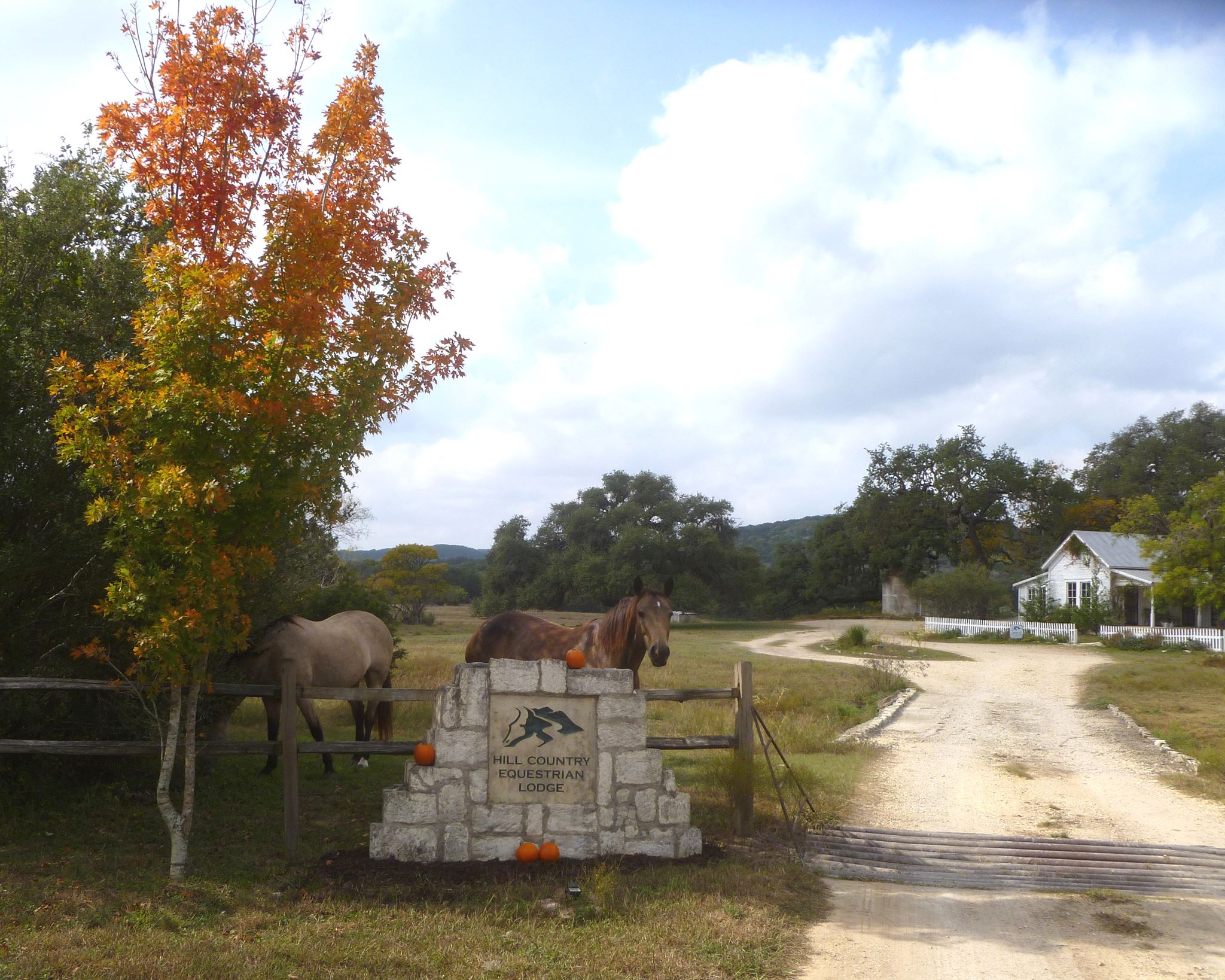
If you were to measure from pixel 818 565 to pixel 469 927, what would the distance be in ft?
214

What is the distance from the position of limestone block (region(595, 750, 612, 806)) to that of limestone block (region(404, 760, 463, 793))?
105cm

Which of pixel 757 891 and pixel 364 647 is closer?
pixel 757 891

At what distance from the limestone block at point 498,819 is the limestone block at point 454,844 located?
11 centimetres

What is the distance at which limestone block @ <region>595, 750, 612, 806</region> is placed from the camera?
6.94 metres

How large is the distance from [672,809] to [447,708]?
74.0 inches

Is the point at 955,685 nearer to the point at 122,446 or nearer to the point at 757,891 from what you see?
the point at 757,891

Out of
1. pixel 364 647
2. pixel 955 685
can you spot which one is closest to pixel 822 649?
pixel 955 685

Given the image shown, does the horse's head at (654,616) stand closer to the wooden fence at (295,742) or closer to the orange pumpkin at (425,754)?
the wooden fence at (295,742)

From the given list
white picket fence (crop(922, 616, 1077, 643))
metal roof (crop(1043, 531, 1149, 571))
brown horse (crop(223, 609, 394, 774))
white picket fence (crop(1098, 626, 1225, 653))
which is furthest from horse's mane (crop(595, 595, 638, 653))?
metal roof (crop(1043, 531, 1149, 571))

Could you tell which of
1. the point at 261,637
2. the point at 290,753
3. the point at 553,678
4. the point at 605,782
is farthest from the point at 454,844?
the point at 261,637

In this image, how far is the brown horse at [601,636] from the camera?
7.95 meters

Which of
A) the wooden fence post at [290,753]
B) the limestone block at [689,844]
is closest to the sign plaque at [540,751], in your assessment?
the limestone block at [689,844]

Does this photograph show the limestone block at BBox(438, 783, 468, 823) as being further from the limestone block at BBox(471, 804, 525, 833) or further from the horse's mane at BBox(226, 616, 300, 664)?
the horse's mane at BBox(226, 616, 300, 664)

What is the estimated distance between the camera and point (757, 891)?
622 cm
